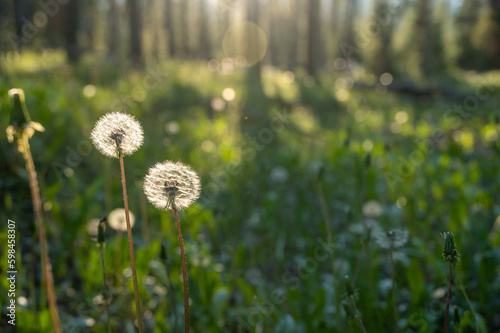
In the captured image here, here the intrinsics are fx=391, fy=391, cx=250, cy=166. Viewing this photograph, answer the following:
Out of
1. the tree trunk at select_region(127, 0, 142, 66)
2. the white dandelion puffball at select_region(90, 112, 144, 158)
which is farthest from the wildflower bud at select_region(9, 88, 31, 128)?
the tree trunk at select_region(127, 0, 142, 66)

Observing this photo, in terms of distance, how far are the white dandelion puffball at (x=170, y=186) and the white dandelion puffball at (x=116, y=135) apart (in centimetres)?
7

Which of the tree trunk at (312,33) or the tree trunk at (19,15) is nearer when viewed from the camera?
the tree trunk at (19,15)

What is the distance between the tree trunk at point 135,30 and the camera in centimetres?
1076

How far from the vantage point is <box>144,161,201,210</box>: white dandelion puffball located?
0.88 m

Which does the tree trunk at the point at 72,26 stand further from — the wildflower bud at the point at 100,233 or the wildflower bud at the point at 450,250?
the wildflower bud at the point at 450,250

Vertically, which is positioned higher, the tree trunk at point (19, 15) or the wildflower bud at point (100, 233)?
the tree trunk at point (19, 15)

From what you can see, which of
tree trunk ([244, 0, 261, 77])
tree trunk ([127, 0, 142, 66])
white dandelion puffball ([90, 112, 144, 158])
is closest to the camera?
A: white dandelion puffball ([90, 112, 144, 158])

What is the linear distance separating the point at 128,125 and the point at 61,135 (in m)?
3.08

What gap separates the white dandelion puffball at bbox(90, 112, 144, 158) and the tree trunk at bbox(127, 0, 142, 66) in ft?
35.6

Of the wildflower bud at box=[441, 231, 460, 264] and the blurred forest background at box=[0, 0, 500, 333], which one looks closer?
the wildflower bud at box=[441, 231, 460, 264]

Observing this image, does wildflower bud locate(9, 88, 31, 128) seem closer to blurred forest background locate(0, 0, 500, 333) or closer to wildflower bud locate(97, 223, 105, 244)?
wildflower bud locate(97, 223, 105, 244)

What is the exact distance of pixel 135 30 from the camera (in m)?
11.2

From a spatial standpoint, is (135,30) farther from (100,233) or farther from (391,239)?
(391,239)

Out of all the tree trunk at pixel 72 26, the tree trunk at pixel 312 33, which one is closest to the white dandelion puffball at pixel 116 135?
the tree trunk at pixel 72 26
